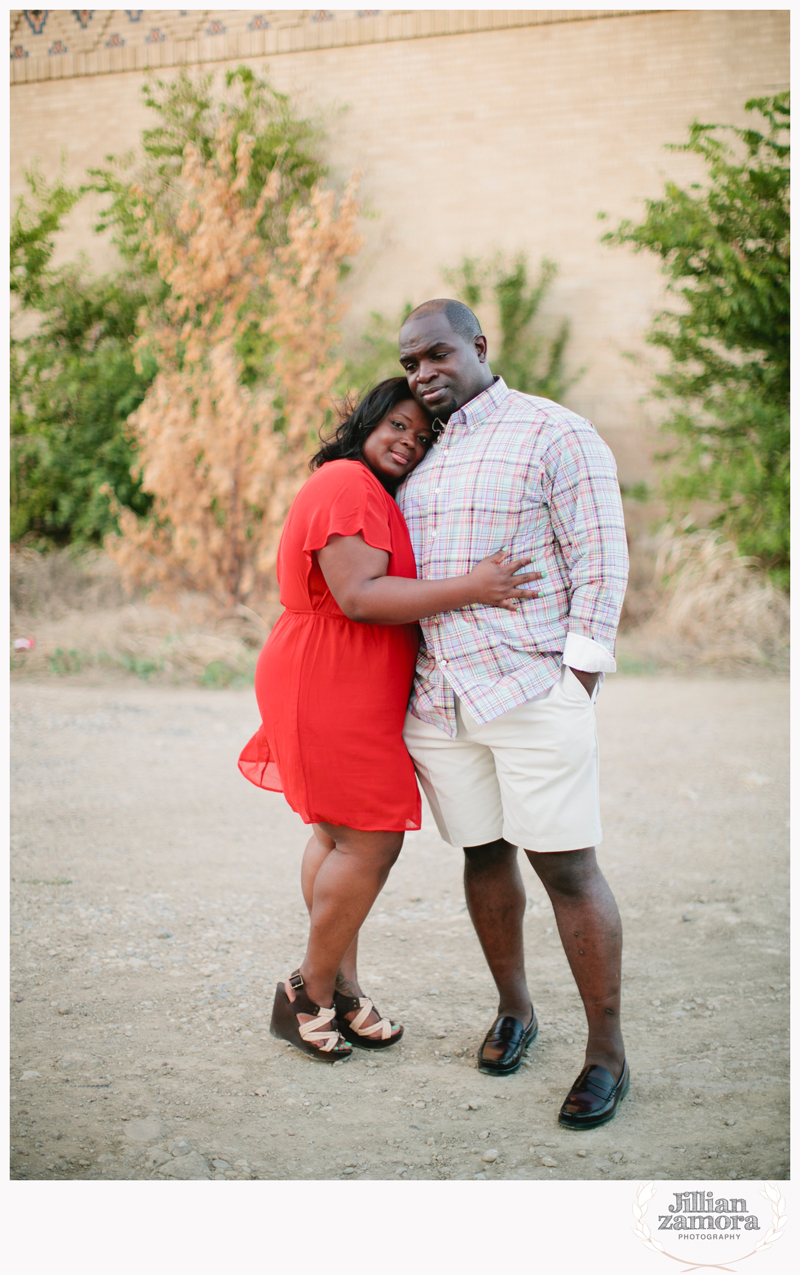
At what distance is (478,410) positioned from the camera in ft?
7.55

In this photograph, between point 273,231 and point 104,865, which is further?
point 273,231

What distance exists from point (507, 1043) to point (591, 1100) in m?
0.31

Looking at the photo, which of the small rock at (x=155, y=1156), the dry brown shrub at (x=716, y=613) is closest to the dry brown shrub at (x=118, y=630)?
the dry brown shrub at (x=716, y=613)

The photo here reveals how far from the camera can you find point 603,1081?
2.25 m

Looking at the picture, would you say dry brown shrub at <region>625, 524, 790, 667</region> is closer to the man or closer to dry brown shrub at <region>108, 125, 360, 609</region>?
dry brown shrub at <region>108, 125, 360, 609</region>

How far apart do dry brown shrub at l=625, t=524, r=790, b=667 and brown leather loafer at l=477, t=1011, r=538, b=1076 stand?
17.2 ft

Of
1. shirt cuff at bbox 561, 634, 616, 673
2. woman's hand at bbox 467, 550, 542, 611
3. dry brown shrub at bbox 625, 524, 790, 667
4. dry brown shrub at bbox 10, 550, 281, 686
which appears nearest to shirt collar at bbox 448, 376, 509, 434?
woman's hand at bbox 467, 550, 542, 611

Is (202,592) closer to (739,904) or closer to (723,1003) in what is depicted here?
(739,904)

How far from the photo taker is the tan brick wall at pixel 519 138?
867cm

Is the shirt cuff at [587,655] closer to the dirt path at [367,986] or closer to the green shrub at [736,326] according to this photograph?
the dirt path at [367,986]

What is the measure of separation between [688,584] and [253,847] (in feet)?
16.2

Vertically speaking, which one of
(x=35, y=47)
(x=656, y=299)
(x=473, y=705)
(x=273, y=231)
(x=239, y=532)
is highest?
(x=35, y=47)

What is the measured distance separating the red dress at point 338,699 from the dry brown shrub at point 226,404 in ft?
17.1

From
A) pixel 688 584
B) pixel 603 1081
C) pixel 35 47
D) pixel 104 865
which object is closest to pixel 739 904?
pixel 603 1081
